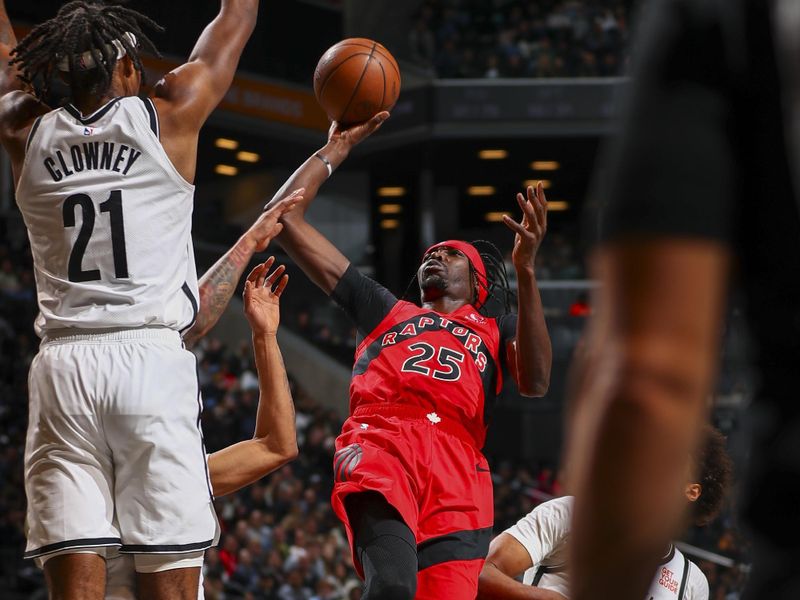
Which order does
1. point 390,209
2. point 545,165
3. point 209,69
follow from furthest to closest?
point 390,209 → point 545,165 → point 209,69

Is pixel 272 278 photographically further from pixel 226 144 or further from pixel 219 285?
pixel 226 144

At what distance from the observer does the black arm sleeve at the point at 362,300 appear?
480 centimetres

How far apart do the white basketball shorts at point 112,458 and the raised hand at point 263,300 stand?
2.47 ft

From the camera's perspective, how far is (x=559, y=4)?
72.1 feet

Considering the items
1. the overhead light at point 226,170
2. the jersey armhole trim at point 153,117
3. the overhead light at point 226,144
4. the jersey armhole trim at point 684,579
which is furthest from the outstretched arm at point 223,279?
the overhead light at point 226,170

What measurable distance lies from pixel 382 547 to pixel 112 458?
1.40m

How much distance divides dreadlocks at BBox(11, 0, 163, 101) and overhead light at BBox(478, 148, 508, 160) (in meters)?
17.7

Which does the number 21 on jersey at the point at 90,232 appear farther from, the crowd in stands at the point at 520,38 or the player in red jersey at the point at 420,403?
the crowd in stands at the point at 520,38

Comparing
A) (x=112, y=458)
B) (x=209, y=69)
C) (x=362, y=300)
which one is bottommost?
(x=112, y=458)

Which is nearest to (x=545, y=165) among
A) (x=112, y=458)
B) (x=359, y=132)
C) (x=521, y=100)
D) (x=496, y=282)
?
(x=521, y=100)

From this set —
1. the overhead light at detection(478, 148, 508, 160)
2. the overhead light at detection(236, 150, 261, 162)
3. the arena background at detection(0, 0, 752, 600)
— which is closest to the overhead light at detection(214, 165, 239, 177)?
the arena background at detection(0, 0, 752, 600)

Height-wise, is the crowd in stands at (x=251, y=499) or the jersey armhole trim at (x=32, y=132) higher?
the jersey armhole trim at (x=32, y=132)

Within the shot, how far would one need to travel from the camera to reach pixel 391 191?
Answer: 22375 millimetres

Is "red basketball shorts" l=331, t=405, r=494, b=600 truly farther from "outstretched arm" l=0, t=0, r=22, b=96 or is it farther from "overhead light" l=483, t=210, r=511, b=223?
"overhead light" l=483, t=210, r=511, b=223
